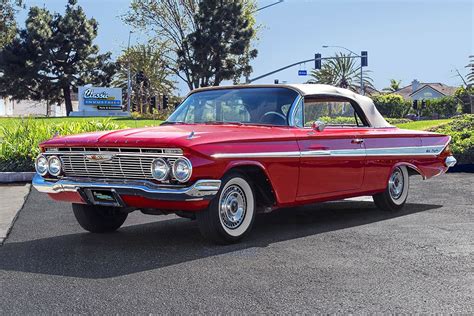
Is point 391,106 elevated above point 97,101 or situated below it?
below

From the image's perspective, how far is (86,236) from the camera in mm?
6707

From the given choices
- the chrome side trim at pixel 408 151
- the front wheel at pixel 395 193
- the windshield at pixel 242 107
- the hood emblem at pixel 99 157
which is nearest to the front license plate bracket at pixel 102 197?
the hood emblem at pixel 99 157

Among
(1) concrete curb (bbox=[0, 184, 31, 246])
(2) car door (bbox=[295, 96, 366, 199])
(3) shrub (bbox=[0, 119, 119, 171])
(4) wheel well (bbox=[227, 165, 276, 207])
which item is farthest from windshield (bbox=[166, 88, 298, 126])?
(3) shrub (bbox=[0, 119, 119, 171])

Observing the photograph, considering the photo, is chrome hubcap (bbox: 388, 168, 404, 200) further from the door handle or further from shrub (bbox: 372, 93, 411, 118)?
shrub (bbox: 372, 93, 411, 118)

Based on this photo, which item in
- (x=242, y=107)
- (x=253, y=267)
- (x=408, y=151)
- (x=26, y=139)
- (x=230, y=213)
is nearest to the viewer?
(x=253, y=267)

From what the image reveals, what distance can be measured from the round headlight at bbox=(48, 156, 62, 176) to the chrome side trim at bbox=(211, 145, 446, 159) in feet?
5.33

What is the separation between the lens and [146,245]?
6.15m

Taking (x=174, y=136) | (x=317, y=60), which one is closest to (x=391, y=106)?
(x=317, y=60)

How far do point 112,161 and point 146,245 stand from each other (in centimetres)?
87

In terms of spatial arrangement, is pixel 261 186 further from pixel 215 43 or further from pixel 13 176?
pixel 215 43

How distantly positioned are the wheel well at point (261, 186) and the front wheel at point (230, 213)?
0.41ft

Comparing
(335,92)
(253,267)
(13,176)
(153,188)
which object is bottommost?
(253,267)

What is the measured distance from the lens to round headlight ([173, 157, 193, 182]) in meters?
5.55

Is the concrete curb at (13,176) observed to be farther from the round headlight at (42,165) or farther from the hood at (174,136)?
the hood at (174,136)
